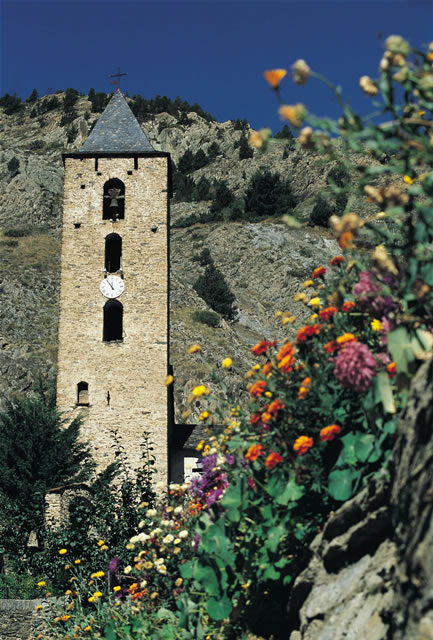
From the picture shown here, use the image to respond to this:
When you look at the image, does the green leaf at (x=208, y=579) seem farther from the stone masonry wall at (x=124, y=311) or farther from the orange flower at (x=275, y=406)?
the stone masonry wall at (x=124, y=311)

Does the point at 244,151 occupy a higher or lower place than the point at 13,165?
higher

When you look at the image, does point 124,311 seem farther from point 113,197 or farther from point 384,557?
point 384,557

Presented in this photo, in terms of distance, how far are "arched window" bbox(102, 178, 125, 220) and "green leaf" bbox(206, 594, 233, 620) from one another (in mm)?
16743

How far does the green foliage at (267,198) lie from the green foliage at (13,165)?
65.1ft

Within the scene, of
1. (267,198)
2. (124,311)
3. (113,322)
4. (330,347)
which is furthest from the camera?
(267,198)

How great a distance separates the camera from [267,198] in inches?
2618

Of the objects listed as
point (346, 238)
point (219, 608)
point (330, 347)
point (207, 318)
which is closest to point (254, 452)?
point (330, 347)

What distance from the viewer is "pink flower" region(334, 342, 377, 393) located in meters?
3.62

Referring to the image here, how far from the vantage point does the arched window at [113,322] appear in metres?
20.0

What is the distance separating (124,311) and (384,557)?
16073 mm

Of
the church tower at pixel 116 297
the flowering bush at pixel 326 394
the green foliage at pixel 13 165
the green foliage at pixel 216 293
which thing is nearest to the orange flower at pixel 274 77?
the flowering bush at pixel 326 394

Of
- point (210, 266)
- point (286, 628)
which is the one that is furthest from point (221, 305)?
point (286, 628)

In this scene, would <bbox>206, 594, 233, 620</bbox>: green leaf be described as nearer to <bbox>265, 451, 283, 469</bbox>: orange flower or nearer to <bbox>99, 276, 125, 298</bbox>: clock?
<bbox>265, 451, 283, 469</bbox>: orange flower

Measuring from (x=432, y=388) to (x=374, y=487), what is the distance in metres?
0.94
